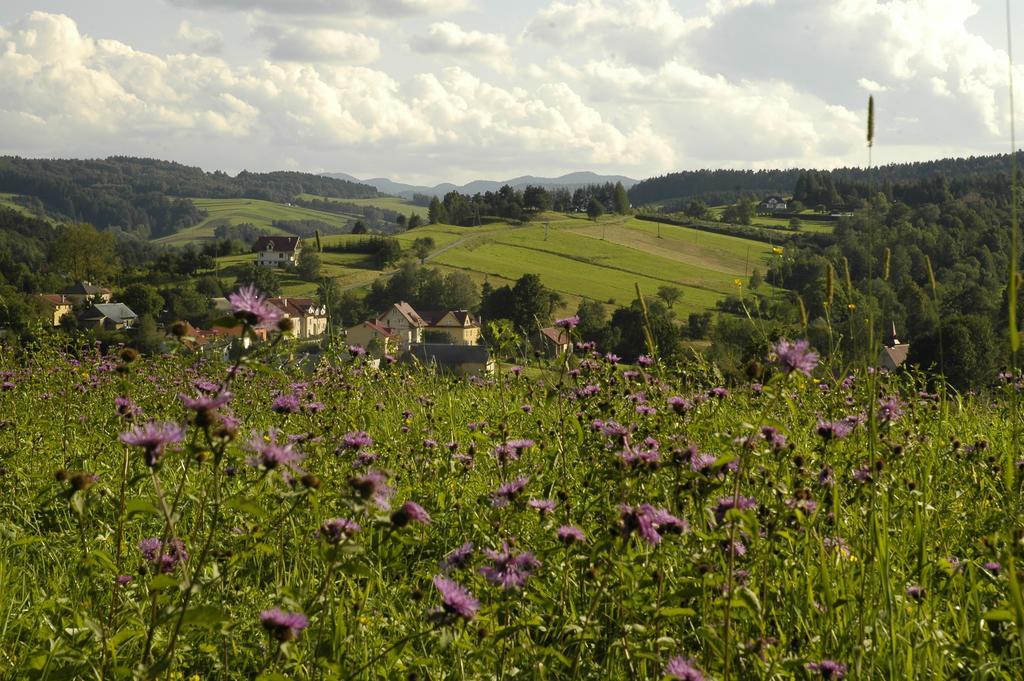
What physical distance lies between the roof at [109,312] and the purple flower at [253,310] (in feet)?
228

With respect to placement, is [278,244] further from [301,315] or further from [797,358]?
[797,358]

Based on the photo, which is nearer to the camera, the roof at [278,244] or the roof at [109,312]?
the roof at [109,312]

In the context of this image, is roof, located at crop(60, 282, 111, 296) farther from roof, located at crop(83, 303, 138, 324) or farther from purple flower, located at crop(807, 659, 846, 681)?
purple flower, located at crop(807, 659, 846, 681)

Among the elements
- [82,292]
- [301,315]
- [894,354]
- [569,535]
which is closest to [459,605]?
[569,535]

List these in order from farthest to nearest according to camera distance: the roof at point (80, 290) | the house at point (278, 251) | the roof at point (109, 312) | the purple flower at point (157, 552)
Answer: the house at point (278, 251) < the roof at point (80, 290) < the roof at point (109, 312) < the purple flower at point (157, 552)

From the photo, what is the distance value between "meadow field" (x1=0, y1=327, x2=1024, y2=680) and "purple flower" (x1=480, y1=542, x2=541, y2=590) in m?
0.01

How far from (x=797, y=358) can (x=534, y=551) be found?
145 cm

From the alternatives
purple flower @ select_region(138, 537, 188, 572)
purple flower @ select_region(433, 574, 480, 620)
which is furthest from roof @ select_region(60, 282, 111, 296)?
purple flower @ select_region(433, 574, 480, 620)

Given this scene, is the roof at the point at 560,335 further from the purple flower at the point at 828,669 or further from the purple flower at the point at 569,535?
the purple flower at the point at 828,669

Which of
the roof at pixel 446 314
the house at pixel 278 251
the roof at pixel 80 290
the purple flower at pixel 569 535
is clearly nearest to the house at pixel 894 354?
the purple flower at pixel 569 535

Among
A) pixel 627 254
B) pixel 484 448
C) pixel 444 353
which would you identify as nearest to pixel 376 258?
pixel 627 254

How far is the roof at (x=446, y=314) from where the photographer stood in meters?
68.9

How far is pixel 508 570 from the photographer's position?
265 centimetres

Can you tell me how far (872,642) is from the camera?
9.34 ft
